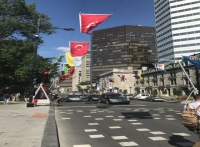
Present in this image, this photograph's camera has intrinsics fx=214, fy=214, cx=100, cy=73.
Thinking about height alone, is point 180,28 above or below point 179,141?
above

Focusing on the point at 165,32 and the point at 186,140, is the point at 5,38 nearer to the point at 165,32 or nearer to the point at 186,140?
the point at 186,140

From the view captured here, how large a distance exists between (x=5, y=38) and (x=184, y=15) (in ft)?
385

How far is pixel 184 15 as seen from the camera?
124 m

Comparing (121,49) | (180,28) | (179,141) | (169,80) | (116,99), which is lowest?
(179,141)

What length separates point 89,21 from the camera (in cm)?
1324

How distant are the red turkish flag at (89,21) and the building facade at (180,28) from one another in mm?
109865

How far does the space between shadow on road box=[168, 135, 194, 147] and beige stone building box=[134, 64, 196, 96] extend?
6357 centimetres

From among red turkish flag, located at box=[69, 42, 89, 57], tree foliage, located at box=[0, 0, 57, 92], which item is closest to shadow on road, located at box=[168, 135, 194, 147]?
red turkish flag, located at box=[69, 42, 89, 57]

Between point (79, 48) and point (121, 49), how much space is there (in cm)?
13569

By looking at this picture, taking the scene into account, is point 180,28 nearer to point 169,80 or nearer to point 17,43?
point 169,80

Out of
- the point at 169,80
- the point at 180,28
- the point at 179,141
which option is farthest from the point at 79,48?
the point at 180,28

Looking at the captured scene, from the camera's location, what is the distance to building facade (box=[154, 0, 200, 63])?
120m

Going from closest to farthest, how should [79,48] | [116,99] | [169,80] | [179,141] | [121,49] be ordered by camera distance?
[179,141] < [79,48] < [116,99] < [169,80] < [121,49]

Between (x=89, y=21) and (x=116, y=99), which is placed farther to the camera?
(x=116, y=99)
